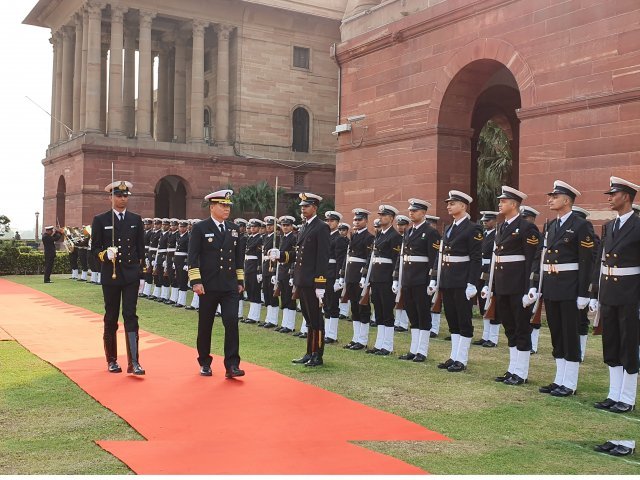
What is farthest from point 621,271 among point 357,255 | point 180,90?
point 180,90

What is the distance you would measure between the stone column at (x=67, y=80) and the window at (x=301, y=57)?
12620 millimetres

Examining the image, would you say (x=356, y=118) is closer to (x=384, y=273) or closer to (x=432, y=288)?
(x=384, y=273)

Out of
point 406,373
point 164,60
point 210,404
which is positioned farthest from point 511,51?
point 164,60

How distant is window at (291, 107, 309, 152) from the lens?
1610 inches

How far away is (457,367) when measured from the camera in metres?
9.01

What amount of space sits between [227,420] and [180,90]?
36442 mm

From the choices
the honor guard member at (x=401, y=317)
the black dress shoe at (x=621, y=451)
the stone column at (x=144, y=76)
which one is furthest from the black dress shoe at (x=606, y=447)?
the stone column at (x=144, y=76)

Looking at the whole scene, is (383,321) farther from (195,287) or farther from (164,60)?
(164,60)

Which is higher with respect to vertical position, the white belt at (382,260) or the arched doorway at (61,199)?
the arched doorway at (61,199)

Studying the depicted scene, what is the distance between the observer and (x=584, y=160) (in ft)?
44.8

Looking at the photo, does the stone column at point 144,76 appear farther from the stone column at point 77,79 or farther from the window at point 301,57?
the window at point 301,57

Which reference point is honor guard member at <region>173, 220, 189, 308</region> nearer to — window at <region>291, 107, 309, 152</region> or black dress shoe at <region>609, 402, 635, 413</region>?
black dress shoe at <region>609, 402, 635, 413</region>

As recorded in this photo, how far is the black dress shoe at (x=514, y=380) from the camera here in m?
8.23

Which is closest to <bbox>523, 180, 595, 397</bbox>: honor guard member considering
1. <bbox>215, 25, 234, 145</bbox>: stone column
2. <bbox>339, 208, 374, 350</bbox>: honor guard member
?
<bbox>339, 208, 374, 350</bbox>: honor guard member
